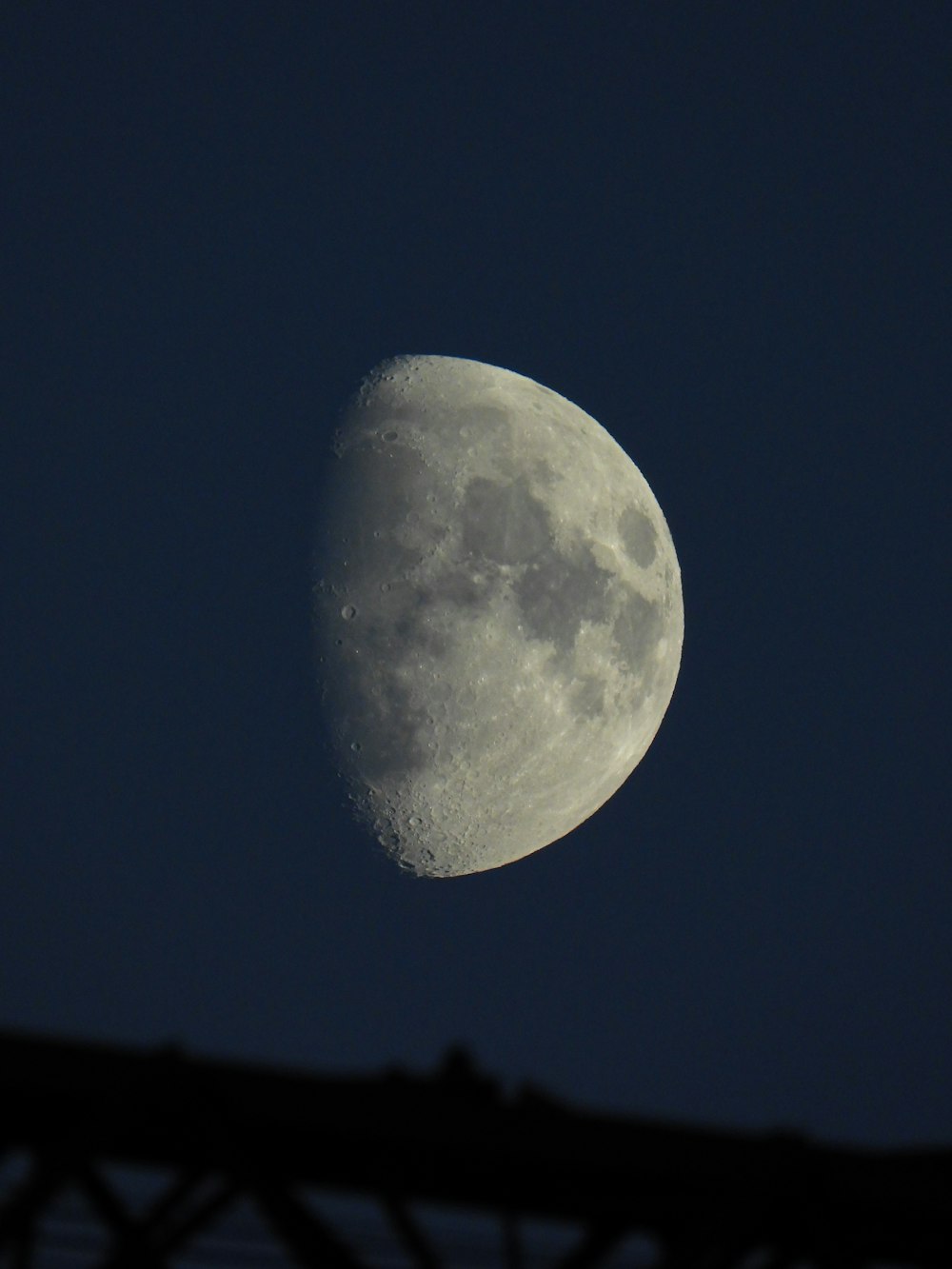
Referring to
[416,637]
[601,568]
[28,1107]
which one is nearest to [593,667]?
[601,568]

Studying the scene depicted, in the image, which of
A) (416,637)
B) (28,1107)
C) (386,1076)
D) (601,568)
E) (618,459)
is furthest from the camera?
(618,459)

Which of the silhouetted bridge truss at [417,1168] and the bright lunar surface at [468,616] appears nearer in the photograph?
the silhouetted bridge truss at [417,1168]

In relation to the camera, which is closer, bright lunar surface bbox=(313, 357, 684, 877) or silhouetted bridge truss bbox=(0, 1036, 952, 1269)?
silhouetted bridge truss bbox=(0, 1036, 952, 1269)

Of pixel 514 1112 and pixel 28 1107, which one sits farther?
pixel 514 1112

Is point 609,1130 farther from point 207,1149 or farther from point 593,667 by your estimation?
point 593,667

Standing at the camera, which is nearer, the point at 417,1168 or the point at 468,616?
the point at 417,1168

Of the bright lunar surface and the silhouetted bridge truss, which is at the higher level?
the bright lunar surface

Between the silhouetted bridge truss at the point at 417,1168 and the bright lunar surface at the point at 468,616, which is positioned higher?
the bright lunar surface at the point at 468,616

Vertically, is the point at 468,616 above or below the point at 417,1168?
above
